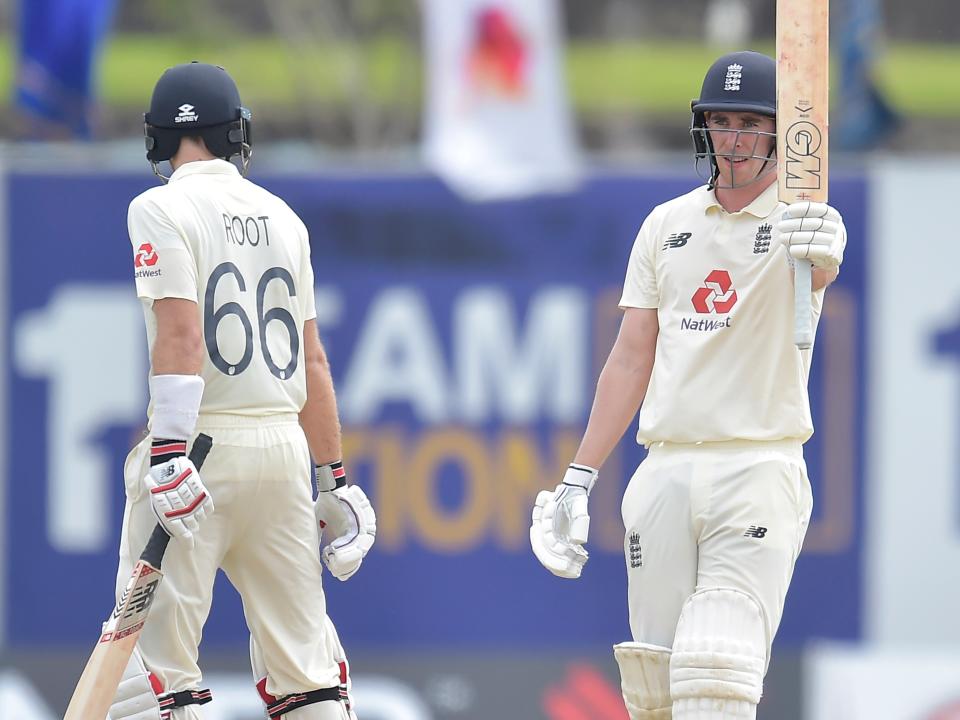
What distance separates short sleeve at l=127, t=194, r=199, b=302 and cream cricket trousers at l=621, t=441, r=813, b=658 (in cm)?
132

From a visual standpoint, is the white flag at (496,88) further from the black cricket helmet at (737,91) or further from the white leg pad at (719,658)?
the white leg pad at (719,658)

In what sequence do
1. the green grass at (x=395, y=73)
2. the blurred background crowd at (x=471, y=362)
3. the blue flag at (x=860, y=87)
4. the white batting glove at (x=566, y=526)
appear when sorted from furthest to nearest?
the green grass at (x=395, y=73), the blue flag at (x=860, y=87), the blurred background crowd at (x=471, y=362), the white batting glove at (x=566, y=526)

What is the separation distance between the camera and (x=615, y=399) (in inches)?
204

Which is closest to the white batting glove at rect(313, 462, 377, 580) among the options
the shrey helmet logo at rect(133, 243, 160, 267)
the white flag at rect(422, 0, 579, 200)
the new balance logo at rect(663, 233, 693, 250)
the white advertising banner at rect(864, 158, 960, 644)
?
the shrey helmet logo at rect(133, 243, 160, 267)

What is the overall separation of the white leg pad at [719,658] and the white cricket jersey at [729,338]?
0.44 m

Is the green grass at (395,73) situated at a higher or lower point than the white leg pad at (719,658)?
higher

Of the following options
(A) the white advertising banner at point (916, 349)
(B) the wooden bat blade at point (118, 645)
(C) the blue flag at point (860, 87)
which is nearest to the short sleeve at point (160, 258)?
(B) the wooden bat blade at point (118, 645)

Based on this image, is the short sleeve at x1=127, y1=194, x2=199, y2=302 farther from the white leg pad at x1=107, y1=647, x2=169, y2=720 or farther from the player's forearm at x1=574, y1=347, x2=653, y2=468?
the player's forearm at x1=574, y1=347, x2=653, y2=468

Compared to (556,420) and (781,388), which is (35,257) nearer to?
(556,420)

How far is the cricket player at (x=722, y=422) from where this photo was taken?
189 inches

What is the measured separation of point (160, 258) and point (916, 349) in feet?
17.1

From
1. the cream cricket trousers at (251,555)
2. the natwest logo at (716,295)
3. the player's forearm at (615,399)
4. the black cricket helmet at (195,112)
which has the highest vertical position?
the black cricket helmet at (195,112)

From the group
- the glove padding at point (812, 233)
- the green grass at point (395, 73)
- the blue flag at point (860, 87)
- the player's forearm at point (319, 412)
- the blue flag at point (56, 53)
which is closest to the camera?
the glove padding at point (812, 233)

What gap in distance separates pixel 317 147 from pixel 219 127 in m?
10.6
